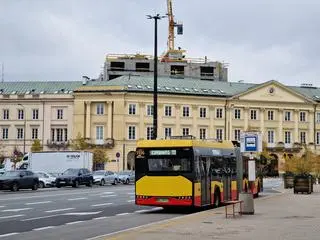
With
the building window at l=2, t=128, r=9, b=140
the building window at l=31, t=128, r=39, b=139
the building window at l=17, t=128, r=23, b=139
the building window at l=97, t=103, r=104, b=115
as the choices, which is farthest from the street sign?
the building window at l=2, t=128, r=9, b=140

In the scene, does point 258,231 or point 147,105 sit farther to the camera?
point 147,105

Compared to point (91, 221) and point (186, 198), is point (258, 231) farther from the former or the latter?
point (186, 198)

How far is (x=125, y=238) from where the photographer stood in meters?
15.7

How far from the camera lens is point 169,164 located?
1085 inches

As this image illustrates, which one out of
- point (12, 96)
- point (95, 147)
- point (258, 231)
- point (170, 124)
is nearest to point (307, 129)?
point (170, 124)

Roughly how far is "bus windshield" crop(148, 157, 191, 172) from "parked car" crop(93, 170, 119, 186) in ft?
134

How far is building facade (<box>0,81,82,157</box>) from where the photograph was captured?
11756cm

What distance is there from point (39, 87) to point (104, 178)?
187 ft

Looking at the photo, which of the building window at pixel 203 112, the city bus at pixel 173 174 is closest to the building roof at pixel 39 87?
the building window at pixel 203 112

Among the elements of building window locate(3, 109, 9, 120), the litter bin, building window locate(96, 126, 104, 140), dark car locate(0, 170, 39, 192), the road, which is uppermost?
building window locate(3, 109, 9, 120)

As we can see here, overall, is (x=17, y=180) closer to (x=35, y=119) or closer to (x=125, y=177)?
(x=125, y=177)

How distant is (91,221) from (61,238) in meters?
5.73

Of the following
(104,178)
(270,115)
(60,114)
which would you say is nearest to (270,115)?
(270,115)

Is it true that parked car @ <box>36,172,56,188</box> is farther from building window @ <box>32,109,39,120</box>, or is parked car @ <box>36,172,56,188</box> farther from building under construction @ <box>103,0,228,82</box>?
building under construction @ <box>103,0,228,82</box>
